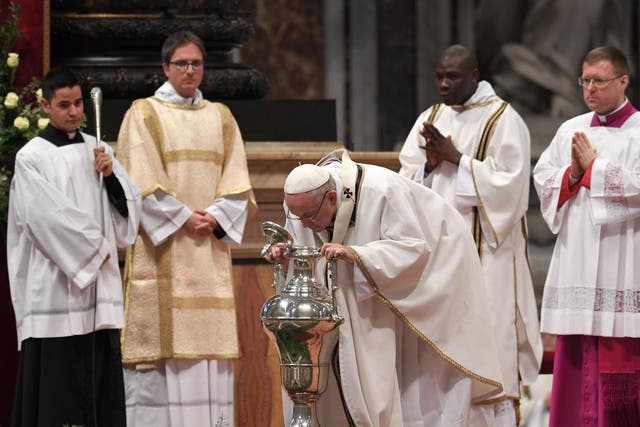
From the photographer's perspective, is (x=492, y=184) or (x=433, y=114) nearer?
(x=492, y=184)

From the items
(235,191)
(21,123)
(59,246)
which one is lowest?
(59,246)

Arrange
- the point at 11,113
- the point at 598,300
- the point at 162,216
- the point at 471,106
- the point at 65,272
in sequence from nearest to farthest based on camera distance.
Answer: the point at 65,272 < the point at 598,300 < the point at 162,216 < the point at 11,113 < the point at 471,106

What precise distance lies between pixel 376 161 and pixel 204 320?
1.69 meters

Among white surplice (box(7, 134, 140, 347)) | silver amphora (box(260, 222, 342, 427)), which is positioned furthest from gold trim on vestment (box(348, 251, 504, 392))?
white surplice (box(7, 134, 140, 347))

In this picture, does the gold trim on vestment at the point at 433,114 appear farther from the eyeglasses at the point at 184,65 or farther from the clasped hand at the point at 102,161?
the clasped hand at the point at 102,161

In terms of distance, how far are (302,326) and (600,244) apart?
241cm

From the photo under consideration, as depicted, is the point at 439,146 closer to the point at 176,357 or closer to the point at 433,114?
the point at 433,114

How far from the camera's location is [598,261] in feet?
23.9

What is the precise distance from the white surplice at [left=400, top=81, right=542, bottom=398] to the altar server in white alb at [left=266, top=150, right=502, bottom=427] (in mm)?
1809

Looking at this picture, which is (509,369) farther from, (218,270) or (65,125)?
(65,125)

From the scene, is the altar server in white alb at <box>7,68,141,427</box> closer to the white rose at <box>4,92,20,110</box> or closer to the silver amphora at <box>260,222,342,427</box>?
the white rose at <box>4,92,20,110</box>

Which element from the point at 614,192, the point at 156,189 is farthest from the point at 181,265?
the point at 614,192

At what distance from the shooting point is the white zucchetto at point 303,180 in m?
5.59

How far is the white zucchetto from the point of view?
5.59 metres
